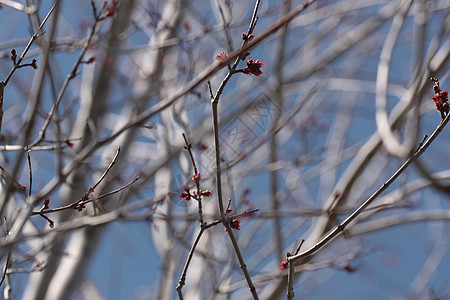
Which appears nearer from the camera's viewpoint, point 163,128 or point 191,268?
point 163,128

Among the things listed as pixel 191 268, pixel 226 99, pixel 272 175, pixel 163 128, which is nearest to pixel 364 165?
pixel 272 175

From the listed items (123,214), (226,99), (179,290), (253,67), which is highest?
(226,99)

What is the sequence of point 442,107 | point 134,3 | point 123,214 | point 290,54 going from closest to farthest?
point 442,107 → point 123,214 → point 134,3 → point 290,54

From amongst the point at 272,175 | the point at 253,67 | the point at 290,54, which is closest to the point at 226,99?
the point at 290,54

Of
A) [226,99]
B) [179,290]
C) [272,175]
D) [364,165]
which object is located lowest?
[179,290]

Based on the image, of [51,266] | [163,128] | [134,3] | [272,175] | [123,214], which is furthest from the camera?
[134,3]

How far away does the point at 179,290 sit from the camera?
178 cm

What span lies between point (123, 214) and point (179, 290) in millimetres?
1124

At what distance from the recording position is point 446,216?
360 centimetres

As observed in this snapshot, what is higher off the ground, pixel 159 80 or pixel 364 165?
pixel 159 80

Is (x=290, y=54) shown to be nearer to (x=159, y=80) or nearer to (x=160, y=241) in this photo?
A: (x=159, y=80)

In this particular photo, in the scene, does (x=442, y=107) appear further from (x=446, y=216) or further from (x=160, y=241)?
(x=160, y=241)

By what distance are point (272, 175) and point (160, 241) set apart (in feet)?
3.61

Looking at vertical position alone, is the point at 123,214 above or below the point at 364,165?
below
